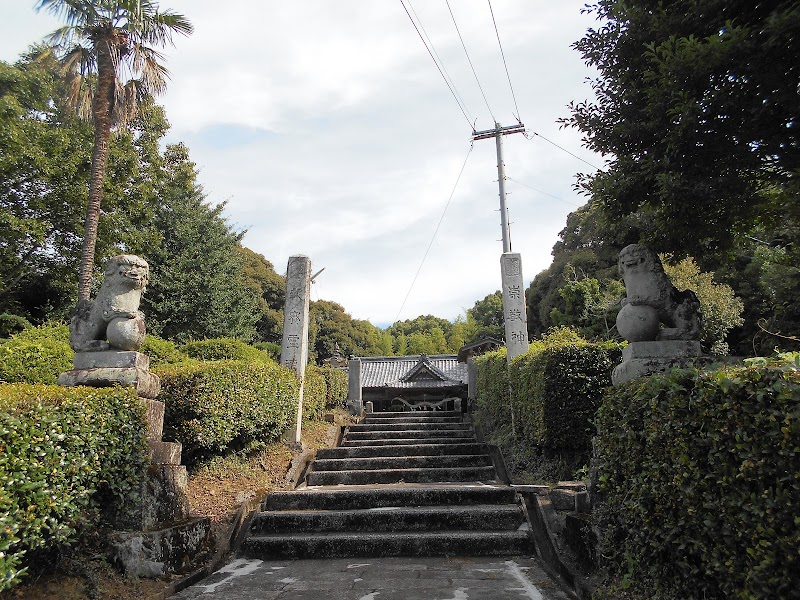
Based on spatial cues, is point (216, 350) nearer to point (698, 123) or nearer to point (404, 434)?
point (404, 434)

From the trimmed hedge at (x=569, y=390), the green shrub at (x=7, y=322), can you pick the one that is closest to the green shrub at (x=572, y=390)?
the trimmed hedge at (x=569, y=390)

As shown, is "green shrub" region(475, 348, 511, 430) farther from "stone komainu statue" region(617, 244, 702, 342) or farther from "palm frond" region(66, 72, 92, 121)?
"palm frond" region(66, 72, 92, 121)

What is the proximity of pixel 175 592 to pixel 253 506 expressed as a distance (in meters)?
2.13

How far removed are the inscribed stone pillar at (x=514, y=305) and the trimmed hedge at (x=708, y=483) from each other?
642 cm

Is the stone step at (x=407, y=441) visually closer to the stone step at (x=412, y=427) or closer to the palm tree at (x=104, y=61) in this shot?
the stone step at (x=412, y=427)

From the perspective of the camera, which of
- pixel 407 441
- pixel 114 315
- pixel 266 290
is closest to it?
pixel 114 315

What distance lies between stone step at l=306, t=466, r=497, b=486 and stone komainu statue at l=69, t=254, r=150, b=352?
408cm

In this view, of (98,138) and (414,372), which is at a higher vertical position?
(98,138)

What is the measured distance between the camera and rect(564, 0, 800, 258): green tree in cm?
323

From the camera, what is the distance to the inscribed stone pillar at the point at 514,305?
9875 mm

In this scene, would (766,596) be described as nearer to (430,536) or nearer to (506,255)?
(430,536)

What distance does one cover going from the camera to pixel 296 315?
9.61 meters

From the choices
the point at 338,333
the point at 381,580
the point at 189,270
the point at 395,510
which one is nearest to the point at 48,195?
the point at 189,270

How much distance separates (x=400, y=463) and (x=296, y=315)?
3.35 m
